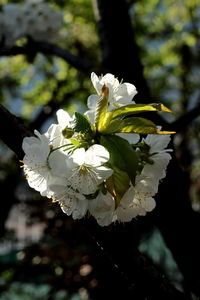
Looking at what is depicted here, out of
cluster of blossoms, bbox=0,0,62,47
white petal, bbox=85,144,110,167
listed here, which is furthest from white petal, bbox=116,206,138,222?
cluster of blossoms, bbox=0,0,62,47

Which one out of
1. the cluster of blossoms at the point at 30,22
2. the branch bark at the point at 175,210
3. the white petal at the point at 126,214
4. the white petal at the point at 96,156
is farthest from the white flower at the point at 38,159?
the cluster of blossoms at the point at 30,22

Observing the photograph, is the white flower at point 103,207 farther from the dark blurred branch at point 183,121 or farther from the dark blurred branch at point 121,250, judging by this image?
the dark blurred branch at point 183,121

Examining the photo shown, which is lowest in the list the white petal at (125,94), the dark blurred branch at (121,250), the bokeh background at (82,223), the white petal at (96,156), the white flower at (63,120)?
the bokeh background at (82,223)

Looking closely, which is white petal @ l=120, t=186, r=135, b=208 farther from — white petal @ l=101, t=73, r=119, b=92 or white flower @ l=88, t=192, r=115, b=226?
white petal @ l=101, t=73, r=119, b=92

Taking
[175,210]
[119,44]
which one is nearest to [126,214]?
[175,210]

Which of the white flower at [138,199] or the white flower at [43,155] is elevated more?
the white flower at [43,155]

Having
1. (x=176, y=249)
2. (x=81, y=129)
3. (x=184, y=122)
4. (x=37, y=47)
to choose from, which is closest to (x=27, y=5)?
(x=37, y=47)
